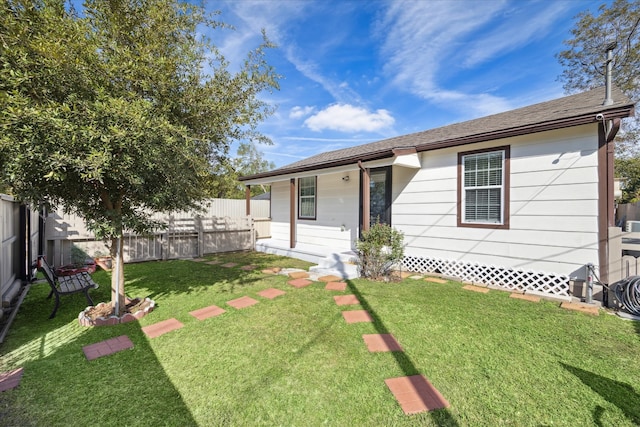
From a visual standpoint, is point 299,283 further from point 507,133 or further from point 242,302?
point 507,133

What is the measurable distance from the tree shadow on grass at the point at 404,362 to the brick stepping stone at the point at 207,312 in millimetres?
2231

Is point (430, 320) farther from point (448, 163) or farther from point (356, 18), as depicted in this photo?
point (356, 18)

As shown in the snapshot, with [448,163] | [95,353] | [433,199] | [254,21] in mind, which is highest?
[254,21]

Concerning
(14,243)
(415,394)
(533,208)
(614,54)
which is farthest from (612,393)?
(614,54)

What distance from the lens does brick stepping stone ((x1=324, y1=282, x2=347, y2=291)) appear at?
17.4 feet

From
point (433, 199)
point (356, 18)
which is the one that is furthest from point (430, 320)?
point (356, 18)

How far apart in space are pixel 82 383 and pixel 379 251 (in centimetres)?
506

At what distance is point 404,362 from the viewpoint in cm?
277

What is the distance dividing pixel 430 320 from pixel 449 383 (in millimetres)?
1457

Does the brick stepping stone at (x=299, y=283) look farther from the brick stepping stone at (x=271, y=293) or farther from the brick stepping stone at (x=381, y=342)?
the brick stepping stone at (x=381, y=342)

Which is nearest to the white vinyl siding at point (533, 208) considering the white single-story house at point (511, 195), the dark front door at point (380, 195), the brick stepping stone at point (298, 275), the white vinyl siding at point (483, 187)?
the white single-story house at point (511, 195)

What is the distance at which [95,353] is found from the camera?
2957mm

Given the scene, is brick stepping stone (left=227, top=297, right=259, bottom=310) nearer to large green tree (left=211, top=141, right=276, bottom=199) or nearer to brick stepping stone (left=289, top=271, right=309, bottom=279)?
brick stepping stone (left=289, top=271, right=309, bottom=279)

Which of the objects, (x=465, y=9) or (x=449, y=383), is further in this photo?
(x=465, y=9)
